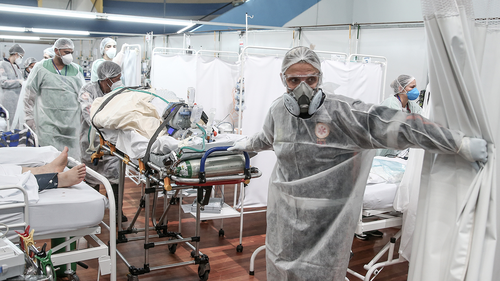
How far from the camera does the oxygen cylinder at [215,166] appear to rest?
2482mm

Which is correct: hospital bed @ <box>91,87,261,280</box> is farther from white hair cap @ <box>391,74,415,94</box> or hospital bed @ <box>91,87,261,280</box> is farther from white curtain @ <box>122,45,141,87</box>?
white curtain @ <box>122,45,141,87</box>

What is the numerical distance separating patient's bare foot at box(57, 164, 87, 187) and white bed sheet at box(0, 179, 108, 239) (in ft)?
0.35

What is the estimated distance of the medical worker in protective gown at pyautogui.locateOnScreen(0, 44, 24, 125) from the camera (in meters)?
6.81

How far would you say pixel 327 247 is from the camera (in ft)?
6.49

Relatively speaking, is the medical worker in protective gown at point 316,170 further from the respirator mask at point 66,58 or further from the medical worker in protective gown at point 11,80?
the medical worker in protective gown at point 11,80

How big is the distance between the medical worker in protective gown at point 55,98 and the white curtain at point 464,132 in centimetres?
388

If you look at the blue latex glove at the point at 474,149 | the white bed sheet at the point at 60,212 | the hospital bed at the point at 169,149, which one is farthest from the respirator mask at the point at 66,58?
the blue latex glove at the point at 474,149

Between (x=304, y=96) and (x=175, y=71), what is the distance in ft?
12.9

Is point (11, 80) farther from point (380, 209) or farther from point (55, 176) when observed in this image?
point (380, 209)

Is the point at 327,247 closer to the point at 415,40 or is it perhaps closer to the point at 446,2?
the point at 446,2

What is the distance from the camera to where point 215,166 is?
255cm

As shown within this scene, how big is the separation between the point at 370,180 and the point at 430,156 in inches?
59.2

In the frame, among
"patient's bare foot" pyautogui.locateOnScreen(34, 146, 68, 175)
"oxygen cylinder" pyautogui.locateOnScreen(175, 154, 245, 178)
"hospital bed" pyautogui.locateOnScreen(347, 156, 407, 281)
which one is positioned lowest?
"hospital bed" pyautogui.locateOnScreen(347, 156, 407, 281)

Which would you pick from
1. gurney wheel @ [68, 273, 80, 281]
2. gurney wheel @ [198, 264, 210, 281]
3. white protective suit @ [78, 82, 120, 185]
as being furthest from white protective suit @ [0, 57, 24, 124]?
gurney wheel @ [198, 264, 210, 281]
